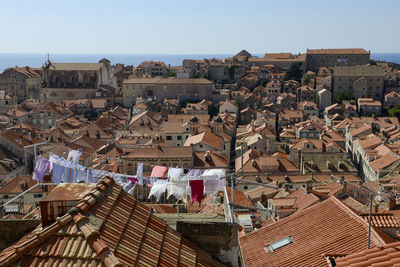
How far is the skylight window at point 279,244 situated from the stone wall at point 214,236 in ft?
13.0

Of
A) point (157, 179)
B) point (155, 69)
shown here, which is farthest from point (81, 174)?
point (155, 69)

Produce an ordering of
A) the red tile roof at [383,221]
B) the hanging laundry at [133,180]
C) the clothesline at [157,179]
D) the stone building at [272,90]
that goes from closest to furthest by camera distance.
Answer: the red tile roof at [383,221], the clothesline at [157,179], the hanging laundry at [133,180], the stone building at [272,90]

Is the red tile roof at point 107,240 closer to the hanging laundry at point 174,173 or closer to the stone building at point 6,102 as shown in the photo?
the hanging laundry at point 174,173

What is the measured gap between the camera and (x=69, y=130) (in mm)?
69750

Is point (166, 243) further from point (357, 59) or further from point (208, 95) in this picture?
point (357, 59)

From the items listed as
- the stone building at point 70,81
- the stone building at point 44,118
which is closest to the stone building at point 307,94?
the stone building at point 70,81

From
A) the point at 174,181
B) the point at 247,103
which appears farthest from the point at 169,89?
the point at 174,181

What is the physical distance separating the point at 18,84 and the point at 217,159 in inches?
2938

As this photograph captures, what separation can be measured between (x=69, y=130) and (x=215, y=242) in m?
63.6

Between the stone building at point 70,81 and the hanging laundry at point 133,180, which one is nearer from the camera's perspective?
the hanging laundry at point 133,180

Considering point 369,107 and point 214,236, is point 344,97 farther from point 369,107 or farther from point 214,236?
point 214,236

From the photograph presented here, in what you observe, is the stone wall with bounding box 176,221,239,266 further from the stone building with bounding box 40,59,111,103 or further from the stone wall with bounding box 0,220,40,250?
the stone building with bounding box 40,59,111,103

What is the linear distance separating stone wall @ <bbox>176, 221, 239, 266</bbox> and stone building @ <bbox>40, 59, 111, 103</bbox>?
93.5 m

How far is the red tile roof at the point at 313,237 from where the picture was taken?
11570 millimetres
